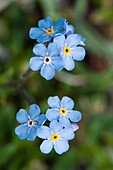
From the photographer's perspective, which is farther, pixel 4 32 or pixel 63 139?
pixel 4 32

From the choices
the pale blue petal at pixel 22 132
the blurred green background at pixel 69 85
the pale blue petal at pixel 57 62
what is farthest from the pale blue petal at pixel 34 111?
the blurred green background at pixel 69 85

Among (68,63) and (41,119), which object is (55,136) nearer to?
(41,119)

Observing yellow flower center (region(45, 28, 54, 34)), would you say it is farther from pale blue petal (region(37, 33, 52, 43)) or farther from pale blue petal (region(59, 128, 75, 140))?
pale blue petal (region(59, 128, 75, 140))

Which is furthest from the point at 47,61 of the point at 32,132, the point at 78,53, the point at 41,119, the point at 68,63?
the point at 32,132

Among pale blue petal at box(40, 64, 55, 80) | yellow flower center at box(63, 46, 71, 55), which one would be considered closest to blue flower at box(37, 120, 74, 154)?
pale blue petal at box(40, 64, 55, 80)

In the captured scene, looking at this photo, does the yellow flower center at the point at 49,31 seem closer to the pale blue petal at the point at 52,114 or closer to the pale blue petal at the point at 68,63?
the pale blue petal at the point at 68,63

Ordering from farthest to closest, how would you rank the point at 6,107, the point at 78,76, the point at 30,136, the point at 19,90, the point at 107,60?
the point at 107,60 < the point at 78,76 < the point at 6,107 < the point at 19,90 < the point at 30,136

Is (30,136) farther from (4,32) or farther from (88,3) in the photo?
(88,3)

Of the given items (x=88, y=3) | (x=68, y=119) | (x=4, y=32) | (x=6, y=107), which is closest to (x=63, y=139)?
(x=68, y=119)
